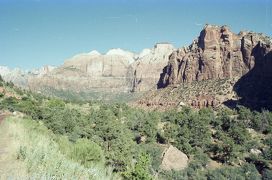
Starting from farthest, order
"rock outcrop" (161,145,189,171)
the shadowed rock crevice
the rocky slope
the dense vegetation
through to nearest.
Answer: the rocky slope, the shadowed rock crevice, "rock outcrop" (161,145,189,171), the dense vegetation

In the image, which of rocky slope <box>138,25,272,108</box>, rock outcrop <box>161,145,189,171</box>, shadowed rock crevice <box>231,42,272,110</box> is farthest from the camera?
rocky slope <box>138,25,272,108</box>

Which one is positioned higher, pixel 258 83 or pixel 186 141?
pixel 258 83

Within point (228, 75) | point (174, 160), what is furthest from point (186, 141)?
point (228, 75)

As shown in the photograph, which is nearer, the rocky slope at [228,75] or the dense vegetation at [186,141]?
the dense vegetation at [186,141]

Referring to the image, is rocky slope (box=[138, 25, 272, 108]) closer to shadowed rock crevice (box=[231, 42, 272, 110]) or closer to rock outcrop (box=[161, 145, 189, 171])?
shadowed rock crevice (box=[231, 42, 272, 110])

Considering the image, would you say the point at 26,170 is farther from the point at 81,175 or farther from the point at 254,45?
the point at 254,45

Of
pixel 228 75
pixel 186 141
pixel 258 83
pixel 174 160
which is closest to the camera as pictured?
pixel 174 160

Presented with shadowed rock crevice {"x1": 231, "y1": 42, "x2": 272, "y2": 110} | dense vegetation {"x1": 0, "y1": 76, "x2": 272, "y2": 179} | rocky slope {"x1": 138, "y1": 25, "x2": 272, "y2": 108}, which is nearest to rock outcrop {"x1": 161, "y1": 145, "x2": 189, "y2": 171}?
dense vegetation {"x1": 0, "y1": 76, "x2": 272, "y2": 179}

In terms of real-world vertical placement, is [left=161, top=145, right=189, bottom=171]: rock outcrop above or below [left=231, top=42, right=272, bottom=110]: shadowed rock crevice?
below

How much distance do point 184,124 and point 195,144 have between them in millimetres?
9858

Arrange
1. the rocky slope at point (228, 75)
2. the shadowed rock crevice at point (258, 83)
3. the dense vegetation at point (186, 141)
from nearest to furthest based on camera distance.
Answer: the dense vegetation at point (186, 141), the shadowed rock crevice at point (258, 83), the rocky slope at point (228, 75)

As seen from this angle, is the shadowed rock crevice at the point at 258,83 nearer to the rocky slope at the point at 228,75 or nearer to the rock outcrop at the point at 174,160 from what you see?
the rocky slope at the point at 228,75

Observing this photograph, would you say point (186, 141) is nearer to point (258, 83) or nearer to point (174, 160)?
point (174, 160)

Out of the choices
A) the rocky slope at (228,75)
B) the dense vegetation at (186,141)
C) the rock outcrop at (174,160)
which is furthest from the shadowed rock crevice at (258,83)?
the rock outcrop at (174,160)
